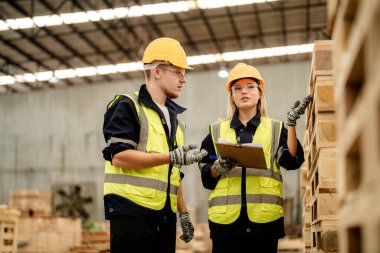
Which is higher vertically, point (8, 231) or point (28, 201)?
point (28, 201)

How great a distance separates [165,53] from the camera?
149 inches

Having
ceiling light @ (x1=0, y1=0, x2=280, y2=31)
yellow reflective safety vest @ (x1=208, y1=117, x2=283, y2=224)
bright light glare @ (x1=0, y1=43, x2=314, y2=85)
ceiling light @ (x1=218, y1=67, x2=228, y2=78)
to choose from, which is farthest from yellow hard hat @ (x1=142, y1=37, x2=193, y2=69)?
ceiling light @ (x1=218, y1=67, x2=228, y2=78)

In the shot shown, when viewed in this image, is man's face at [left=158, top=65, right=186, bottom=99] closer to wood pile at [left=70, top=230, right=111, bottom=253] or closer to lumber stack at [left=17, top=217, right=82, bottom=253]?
wood pile at [left=70, top=230, right=111, bottom=253]

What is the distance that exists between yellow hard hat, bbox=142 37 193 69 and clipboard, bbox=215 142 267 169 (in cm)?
64

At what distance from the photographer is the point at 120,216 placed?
337 centimetres

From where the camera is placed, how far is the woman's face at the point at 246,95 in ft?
13.9

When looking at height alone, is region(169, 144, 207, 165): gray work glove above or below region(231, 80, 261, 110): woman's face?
below

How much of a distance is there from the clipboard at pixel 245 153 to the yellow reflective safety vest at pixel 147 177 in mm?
367

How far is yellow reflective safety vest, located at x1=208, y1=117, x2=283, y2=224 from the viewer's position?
12.9 feet

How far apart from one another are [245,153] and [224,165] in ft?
0.76

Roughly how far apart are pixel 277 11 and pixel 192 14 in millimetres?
2832

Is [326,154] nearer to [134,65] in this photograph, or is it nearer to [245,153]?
[245,153]

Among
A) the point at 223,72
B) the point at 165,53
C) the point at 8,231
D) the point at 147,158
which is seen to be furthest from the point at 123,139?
the point at 223,72

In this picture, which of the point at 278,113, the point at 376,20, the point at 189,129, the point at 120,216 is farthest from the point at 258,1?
the point at 376,20
